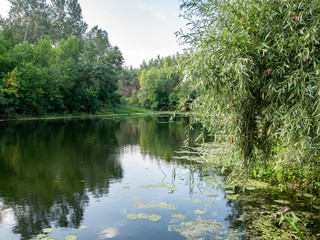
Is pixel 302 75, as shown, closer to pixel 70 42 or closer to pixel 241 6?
pixel 241 6

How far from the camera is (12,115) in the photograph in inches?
1368

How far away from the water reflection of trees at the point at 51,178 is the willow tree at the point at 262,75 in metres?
4.26

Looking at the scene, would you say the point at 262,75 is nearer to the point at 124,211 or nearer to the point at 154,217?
the point at 154,217

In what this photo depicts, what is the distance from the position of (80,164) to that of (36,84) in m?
29.1

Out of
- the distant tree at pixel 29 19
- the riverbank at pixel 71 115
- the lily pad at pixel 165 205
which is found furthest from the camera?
the distant tree at pixel 29 19

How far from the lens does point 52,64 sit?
4250 centimetres

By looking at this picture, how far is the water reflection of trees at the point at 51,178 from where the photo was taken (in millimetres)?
6199

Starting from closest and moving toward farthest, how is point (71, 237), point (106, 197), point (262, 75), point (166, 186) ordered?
point (262, 75) → point (71, 237) → point (106, 197) → point (166, 186)

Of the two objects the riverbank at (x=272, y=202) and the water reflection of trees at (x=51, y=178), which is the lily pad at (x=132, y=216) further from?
the riverbank at (x=272, y=202)

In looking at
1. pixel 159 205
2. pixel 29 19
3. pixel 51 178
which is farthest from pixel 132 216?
pixel 29 19

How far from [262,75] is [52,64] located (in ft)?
142

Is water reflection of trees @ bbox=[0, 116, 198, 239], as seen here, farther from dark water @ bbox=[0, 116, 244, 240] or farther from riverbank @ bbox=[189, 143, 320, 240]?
riverbank @ bbox=[189, 143, 320, 240]

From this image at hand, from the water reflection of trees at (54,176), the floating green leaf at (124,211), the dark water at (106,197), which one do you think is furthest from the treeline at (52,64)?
the floating green leaf at (124,211)

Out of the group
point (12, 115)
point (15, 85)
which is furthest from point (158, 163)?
point (12, 115)
